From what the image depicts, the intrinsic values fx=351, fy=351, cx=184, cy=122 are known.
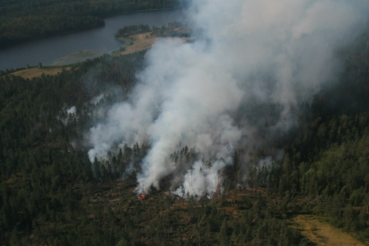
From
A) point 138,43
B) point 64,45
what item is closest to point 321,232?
point 138,43

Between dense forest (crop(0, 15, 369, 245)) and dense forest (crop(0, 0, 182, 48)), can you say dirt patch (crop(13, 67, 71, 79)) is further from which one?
dense forest (crop(0, 0, 182, 48))

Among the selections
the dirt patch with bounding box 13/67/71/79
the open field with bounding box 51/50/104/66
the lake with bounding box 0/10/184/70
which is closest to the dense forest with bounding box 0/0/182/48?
the lake with bounding box 0/10/184/70

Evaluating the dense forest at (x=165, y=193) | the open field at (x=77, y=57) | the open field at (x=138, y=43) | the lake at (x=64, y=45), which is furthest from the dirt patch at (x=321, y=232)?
the lake at (x=64, y=45)

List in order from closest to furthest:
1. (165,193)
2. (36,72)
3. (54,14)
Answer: (165,193), (36,72), (54,14)

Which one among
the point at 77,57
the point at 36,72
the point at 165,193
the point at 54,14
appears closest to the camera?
the point at 165,193

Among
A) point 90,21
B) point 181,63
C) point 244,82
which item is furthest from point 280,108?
point 90,21

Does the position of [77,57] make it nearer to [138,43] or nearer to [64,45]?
[64,45]
